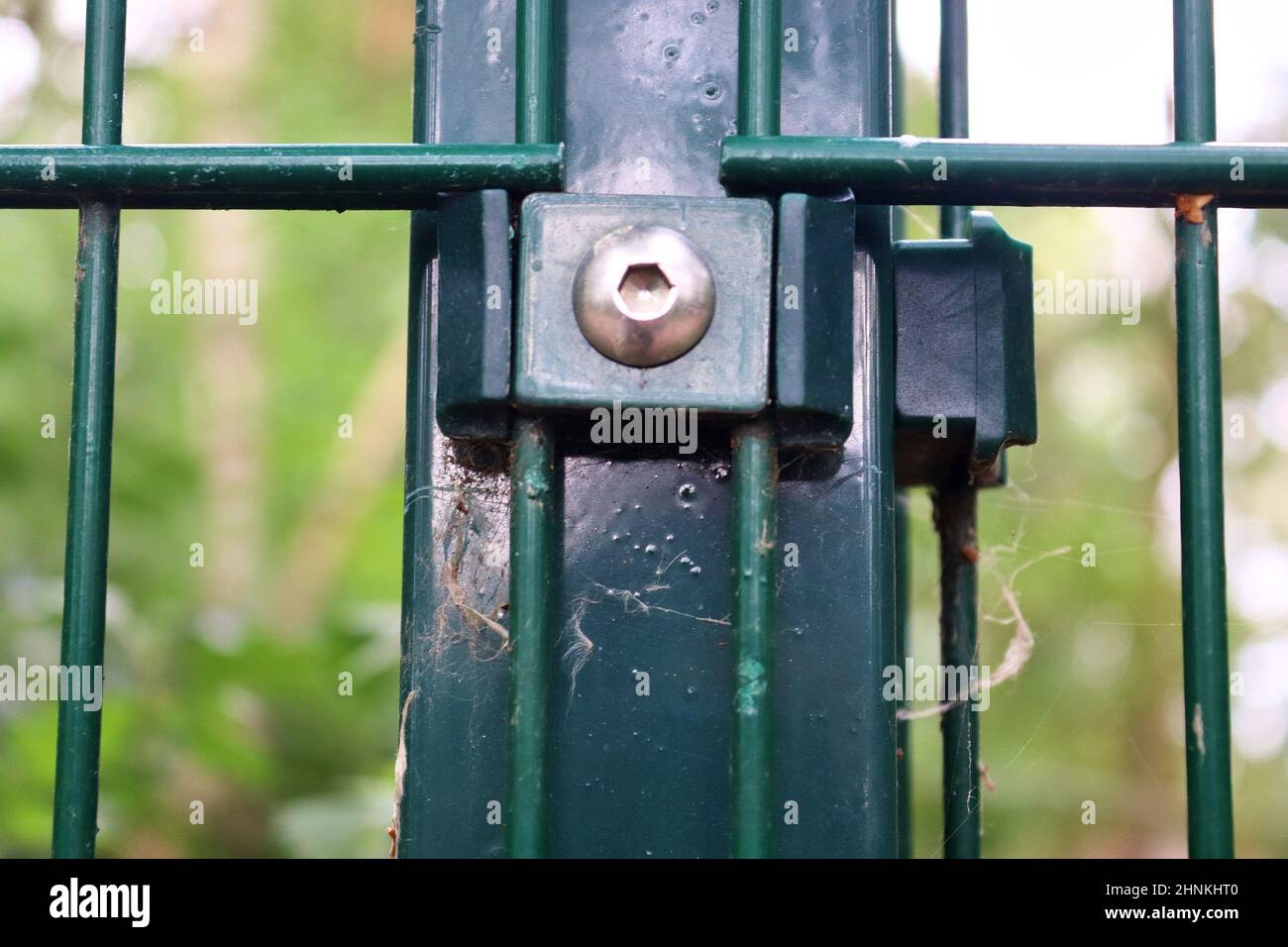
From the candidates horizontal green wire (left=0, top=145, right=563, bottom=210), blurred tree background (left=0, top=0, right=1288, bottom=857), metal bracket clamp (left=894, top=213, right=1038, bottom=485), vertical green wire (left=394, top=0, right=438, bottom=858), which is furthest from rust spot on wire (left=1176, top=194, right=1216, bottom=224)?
blurred tree background (left=0, top=0, right=1288, bottom=857)

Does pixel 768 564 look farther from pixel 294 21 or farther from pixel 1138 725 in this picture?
pixel 1138 725

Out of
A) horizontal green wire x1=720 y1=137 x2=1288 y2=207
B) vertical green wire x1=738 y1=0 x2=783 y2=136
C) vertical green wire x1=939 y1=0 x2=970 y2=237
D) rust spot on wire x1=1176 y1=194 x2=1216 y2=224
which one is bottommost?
rust spot on wire x1=1176 y1=194 x2=1216 y2=224

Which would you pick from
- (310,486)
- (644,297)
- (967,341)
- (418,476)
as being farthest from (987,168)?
(310,486)

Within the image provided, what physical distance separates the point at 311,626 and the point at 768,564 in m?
6.73

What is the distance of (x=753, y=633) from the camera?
88 cm

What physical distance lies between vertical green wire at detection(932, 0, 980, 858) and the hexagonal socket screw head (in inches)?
18.4

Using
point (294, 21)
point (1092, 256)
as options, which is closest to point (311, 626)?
point (294, 21)

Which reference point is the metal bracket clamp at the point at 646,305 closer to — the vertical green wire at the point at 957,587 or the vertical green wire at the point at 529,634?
the vertical green wire at the point at 529,634

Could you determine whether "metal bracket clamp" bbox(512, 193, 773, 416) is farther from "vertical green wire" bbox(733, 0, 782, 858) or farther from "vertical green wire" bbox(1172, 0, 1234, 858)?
"vertical green wire" bbox(1172, 0, 1234, 858)

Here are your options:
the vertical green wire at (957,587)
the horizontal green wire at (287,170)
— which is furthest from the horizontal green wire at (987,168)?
the vertical green wire at (957,587)

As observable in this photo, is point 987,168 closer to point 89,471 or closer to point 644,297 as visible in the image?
point 644,297

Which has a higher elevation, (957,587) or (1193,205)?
(1193,205)

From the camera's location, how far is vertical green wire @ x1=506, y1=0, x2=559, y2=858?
88 centimetres

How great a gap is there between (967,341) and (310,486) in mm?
8502
